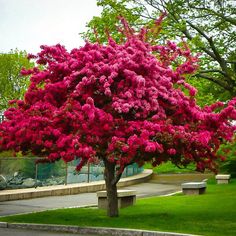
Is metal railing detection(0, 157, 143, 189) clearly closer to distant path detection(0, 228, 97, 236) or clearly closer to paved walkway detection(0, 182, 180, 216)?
paved walkway detection(0, 182, 180, 216)

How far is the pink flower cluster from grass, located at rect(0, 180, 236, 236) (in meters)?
1.37

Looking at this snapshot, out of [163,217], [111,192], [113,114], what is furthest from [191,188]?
[113,114]

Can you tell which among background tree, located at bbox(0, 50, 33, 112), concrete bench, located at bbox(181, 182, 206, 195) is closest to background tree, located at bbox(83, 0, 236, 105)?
concrete bench, located at bbox(181, 182, 206, 195)

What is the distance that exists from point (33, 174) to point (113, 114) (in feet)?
38.0

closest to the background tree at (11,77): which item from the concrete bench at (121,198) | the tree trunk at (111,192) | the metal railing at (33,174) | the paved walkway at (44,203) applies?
the metal railing at (33,174)

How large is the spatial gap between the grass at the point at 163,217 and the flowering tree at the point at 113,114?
3.05 ft

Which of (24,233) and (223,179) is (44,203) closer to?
(24,233)

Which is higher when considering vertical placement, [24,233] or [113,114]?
[113,114]

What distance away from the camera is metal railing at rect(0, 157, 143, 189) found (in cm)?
2203

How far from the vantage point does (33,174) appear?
2341 cm

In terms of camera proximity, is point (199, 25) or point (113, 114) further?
point (199, 25)

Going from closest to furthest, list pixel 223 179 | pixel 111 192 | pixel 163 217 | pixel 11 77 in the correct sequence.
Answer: pixel 163 217
pixel 111 192
pixel 223 179
pixel 11 77

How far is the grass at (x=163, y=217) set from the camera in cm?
1170

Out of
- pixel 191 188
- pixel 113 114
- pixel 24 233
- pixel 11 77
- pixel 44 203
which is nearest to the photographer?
pixel 24 233
